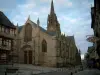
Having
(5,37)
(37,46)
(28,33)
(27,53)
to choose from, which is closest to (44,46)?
(37,46)

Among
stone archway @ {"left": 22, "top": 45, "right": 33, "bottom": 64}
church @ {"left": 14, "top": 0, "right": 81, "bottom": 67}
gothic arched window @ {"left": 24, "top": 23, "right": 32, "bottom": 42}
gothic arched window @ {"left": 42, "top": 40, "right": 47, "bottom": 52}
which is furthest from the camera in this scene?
gothic arched window @ {"left": 24, "top": 23, "right": 32, "bottom": 42}

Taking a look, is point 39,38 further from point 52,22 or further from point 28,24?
point 52,22

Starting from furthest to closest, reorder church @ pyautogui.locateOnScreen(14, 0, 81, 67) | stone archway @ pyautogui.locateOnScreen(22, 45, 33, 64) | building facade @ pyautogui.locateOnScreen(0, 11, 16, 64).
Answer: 1. stone archway @ pyautogui.locateOnScreen(22, 45, 33, 64)
2. church @ pyautogui.locateOnScreen(14, 0, 81, 67)
3. building facade @ pyautogui.locateOnScreen(0, 11, 16, 64)

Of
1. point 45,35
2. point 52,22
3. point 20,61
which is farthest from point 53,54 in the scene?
point 52,22

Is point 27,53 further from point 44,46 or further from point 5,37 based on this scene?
point 5,37

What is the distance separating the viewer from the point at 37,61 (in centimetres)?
5819

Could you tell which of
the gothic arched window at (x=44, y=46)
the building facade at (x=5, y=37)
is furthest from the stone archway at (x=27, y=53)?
the building facade at (x=5, y=37)

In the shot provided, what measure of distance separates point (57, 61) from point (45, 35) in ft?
29.0

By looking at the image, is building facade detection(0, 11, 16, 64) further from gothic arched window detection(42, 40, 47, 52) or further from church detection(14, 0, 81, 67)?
gothic arched window detection(42, 40, 47, 52)

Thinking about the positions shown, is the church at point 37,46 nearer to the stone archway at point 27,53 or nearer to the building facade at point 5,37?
the stone archway at point 27,53

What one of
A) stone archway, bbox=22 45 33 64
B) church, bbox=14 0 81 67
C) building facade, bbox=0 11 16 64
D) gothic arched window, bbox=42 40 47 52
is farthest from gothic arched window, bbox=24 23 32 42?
building facade, bbox=0 11 16 64

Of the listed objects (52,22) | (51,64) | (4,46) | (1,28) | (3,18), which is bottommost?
(51,64)

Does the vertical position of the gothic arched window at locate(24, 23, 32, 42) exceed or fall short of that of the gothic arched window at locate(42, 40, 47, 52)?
it exceeds it

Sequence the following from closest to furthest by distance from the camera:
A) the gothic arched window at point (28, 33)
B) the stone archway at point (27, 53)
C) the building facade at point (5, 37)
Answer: the building facade at point (5, 37), the stone archway at point (27, 53), the gothic arched window at point (28, 33)
